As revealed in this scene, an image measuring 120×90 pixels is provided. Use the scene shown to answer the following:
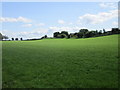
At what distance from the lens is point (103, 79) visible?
762 centimetres

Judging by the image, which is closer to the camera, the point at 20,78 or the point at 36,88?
the point at 36,88

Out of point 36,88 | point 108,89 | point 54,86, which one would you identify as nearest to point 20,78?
point 36,88

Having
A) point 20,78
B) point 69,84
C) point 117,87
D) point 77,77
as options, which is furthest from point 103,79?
point 20,78

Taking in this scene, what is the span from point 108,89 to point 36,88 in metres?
3.75

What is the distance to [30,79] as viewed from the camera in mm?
7480

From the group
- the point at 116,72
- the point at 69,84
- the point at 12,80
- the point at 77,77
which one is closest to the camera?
the point at 69,84

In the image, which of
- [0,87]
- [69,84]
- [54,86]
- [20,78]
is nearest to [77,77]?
[69,84]

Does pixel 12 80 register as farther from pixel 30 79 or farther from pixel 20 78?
pixel 30 79

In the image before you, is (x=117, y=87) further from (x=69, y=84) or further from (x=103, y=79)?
(x=69, y=84)

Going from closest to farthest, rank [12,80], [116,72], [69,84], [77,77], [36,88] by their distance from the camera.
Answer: [36,88], [69,84], [12,80], [77,77], [116,72]

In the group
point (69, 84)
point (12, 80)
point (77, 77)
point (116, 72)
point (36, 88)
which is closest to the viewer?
point (36, 88)

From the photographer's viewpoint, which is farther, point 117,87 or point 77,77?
point 77,77

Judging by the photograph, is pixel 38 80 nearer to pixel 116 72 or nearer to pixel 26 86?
pixel 26 86

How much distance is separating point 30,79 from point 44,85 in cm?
130
